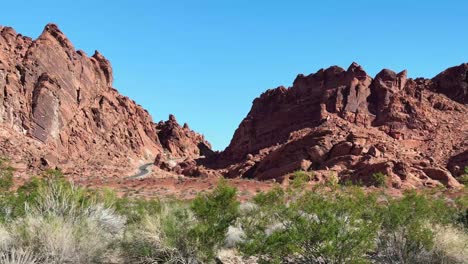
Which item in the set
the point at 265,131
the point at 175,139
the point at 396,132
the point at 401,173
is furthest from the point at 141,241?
the point at 175,139

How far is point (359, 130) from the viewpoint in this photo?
63.5 meters

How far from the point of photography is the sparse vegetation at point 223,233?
9914mm

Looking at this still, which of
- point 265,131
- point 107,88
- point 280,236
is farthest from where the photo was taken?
point 107,88

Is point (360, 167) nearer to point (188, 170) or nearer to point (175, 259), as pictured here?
point (188, 170)

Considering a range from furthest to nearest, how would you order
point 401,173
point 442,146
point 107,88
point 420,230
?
point 107,88 < point 442,146 < point 401,173 < point 420,230

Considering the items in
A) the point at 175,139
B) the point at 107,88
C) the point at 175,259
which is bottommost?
the point at 175,259

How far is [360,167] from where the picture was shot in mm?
46938

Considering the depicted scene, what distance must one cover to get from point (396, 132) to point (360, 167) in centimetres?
2150

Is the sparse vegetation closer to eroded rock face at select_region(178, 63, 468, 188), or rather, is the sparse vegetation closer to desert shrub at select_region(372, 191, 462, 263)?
desert shrub at select_region(372, 191, 462, 263)

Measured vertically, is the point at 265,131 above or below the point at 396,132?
above

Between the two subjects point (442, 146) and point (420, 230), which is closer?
point (420, 230)

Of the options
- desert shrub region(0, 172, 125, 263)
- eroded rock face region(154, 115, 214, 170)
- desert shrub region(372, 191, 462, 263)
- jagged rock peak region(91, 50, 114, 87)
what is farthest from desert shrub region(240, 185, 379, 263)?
eroded rock face region(154, 115, 214, 170)

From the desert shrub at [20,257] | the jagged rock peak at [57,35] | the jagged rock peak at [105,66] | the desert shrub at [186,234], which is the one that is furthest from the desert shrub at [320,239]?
the jagged rock peak at [105,66]

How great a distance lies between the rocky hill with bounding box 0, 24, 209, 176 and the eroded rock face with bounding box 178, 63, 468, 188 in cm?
1891
